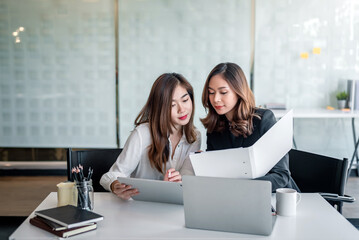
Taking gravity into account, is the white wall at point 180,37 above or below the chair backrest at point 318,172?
above

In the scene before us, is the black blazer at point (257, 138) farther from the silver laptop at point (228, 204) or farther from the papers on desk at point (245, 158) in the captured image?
the silver laptop at point (228, 204)

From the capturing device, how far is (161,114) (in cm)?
217

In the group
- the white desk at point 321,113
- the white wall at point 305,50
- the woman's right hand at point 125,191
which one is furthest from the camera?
the white wall at point 305,50

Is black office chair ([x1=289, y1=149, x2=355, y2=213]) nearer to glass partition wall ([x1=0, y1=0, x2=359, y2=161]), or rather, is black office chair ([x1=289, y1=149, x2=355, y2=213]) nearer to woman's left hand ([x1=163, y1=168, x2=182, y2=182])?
woman's left hand ([x1=163, y1=168, x2=182, y2=182])

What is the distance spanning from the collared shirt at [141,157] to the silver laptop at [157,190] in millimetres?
334

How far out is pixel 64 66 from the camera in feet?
15.2

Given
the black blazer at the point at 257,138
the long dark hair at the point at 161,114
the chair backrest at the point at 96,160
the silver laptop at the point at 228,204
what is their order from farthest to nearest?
the chair backrest at the point at 96,160, the long dark hair at the point at 161,114, the black blazer at the point at 257,138, the silver laptop at the point at 228,204

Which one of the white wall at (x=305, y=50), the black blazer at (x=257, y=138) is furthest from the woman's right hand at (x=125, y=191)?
the white wall at (x=305, y=50)

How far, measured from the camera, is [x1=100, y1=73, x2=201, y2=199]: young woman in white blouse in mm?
2168

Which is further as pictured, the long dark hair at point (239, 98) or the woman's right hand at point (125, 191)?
the long dark hair at point (239, 98)

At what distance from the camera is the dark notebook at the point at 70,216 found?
4.76ft

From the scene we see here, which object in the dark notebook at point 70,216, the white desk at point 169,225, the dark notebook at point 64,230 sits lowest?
the white desk at point 169,225

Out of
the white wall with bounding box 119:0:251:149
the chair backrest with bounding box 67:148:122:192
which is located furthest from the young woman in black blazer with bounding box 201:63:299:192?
the white wall with bounding box 119:0:251:149

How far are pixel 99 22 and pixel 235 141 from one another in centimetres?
282
